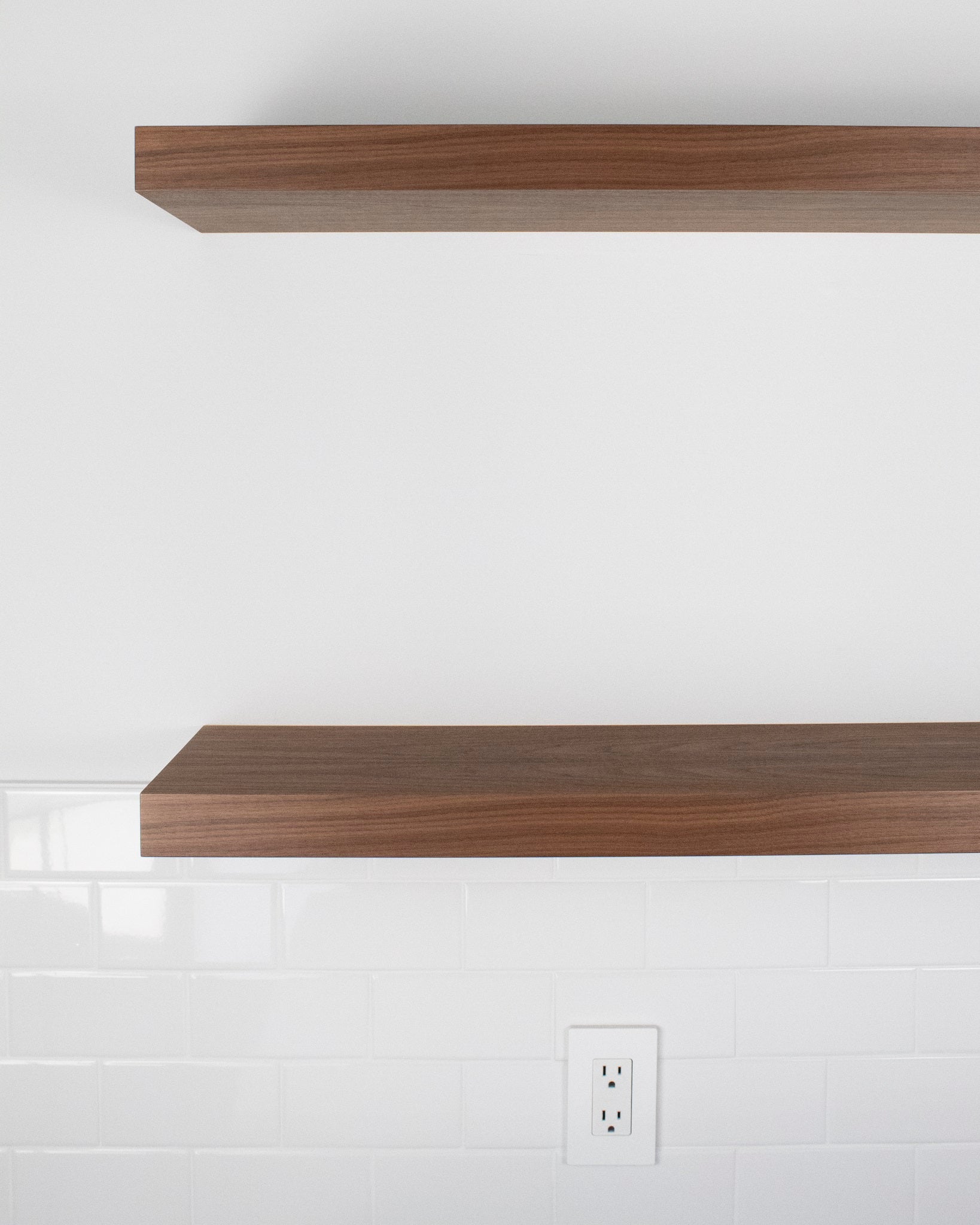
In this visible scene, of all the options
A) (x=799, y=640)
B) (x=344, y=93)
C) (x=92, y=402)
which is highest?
(x=344, y=93)

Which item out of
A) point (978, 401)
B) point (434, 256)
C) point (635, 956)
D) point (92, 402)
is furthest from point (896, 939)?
point (92, 402)

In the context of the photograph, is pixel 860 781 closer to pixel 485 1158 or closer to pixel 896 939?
pixel 896 939

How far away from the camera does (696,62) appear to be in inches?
36.8

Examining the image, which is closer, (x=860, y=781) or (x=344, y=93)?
(x=860, y=781)

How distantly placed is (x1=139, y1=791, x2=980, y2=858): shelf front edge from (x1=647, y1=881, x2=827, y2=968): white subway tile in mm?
276

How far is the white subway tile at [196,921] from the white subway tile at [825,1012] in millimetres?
494

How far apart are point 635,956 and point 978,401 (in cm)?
65

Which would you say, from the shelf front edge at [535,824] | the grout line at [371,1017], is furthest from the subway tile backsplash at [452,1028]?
the shelf front edge at [535,824]

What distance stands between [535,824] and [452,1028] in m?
0.38

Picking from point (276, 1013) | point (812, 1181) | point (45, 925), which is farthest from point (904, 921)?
point (45, 925)

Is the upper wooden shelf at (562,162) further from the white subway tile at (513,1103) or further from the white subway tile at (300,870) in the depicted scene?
the white subway tile at (513,1103)

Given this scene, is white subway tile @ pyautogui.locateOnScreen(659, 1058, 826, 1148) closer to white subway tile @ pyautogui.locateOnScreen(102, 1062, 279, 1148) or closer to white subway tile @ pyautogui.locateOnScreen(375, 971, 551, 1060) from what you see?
white subway tile @ pyautogui.locateOnScreen(375, 971, 551, 1060)

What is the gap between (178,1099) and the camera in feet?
3.22

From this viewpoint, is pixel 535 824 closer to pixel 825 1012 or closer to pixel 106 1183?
pixel 825 1012
